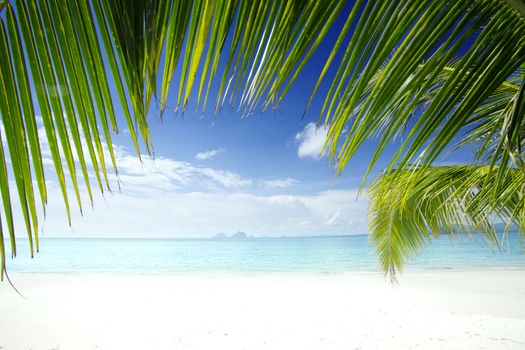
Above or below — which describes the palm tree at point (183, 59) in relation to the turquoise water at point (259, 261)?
above

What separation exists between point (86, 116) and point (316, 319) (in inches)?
274

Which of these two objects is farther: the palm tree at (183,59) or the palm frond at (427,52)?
the palm frond at (427,52)

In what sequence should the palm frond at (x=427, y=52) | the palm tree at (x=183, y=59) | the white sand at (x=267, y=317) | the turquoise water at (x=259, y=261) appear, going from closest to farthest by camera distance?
1. the palm tree at (x=183, y=59)
2. the palm frond at (x=427, y=52)
3. the white sand at (x=267, y=317)
4. the turquoise water at (x=259, y=261)

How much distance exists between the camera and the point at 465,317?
638 centimetres

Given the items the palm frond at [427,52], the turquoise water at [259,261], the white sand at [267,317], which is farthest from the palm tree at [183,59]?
the turquoise water at [259,261]

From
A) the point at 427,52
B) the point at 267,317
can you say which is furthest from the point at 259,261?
the point at 427,52

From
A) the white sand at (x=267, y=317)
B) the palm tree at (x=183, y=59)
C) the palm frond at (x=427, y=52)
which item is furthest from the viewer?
the white sand at (x=267, y=317)

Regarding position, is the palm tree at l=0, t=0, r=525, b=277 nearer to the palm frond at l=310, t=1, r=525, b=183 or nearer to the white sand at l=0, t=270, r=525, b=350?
the palm frond at l=310, t=1, r=525, b=183

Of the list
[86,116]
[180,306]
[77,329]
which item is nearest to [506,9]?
[86,116]

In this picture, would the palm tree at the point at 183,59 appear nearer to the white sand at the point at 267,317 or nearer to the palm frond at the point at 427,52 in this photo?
the palm frond at the point at 427,52

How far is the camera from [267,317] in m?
6.98

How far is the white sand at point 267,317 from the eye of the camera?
506cm

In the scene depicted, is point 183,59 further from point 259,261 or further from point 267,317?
point 259,261

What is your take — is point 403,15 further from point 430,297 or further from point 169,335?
point 430,297
